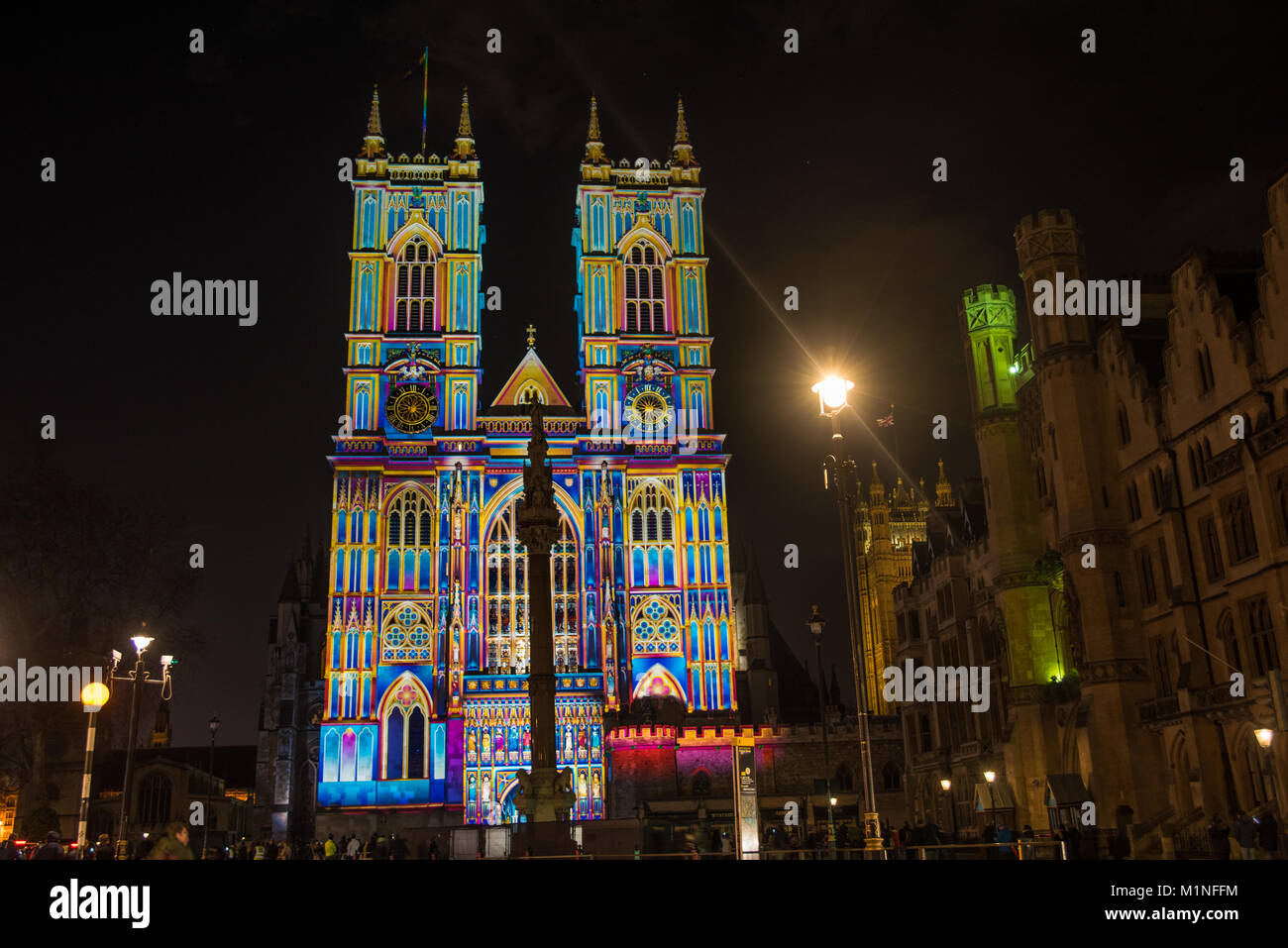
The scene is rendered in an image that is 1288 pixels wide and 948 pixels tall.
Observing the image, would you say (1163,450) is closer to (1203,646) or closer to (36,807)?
(1203,646)

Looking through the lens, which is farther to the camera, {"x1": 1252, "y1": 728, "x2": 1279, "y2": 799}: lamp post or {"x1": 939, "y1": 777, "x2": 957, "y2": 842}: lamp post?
{"x1": 939, "y1": 777, "x2": 957, "y2": 842}: lamp post

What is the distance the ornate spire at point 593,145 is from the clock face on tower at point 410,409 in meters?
19.7

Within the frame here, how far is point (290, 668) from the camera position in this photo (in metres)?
77.9

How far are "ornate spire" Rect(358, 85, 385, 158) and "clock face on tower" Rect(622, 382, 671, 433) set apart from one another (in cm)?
2403

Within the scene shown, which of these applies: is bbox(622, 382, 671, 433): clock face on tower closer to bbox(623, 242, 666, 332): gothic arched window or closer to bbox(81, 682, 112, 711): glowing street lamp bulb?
bbox(623, 242, 666, 332): gothic arched window

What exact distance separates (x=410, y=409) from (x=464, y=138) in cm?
2030

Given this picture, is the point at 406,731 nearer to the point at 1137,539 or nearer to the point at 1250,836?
the point at 1137,539

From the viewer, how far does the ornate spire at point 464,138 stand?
78250mm

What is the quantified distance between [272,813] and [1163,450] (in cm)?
5983

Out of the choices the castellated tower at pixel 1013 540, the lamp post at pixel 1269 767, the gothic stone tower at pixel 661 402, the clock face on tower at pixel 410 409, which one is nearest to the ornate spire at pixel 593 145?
the gothic stone tower at pixel 661 402

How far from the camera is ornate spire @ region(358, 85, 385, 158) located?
77562mm

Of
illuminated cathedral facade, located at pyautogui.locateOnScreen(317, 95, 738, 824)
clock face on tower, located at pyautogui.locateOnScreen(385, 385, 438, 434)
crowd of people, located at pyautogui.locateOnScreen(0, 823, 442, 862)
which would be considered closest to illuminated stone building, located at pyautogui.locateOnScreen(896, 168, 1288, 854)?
crowd of people, located at pyautogui.locateOnScreen(0, 823, 442, 862)

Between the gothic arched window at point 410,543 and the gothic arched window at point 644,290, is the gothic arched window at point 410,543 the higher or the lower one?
the lower one

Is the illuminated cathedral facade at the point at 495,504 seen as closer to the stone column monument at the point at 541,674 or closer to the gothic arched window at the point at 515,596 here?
the gothic arched window at the point at 515,596
